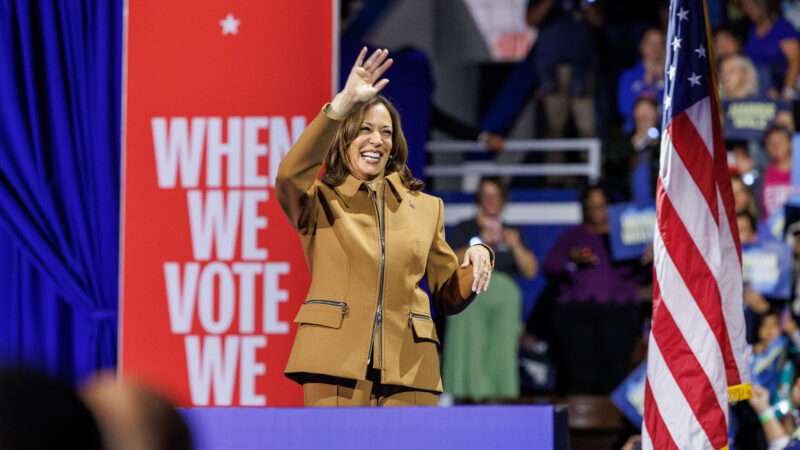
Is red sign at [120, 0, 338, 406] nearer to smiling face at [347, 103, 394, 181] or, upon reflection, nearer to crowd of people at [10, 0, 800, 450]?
smiling face at [347, 103, 394, 181]

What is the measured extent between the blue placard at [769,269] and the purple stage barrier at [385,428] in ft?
15.8

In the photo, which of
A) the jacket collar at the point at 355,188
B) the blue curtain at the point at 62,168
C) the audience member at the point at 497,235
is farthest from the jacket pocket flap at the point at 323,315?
the audience member at the point at 497,235

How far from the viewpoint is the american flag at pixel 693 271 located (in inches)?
159

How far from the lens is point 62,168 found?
518cm

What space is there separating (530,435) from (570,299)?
17.0 feet

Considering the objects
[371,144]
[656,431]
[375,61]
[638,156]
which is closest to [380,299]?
[371,144]

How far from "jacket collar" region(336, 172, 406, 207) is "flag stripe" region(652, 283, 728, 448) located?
3.31ft

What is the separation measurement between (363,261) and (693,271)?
1179mm

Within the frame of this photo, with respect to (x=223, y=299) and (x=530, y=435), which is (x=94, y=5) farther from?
(x=530, y=435)

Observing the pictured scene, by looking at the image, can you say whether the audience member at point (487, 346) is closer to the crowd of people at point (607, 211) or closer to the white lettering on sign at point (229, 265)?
the crowd of people at point (607, 211)

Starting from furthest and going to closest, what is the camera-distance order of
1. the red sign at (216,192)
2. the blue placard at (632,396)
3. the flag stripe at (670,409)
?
the blue placard at (632,396)
the red sign at (216,192)
the flag stripe at (670,409)

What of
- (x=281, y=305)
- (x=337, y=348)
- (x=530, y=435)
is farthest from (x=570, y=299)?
(x=530, y=435)

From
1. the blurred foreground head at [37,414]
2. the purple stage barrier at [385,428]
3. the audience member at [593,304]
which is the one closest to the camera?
the blurred foreground head at [37,414]

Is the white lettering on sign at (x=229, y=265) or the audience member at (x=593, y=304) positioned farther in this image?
the audience member at (x=593, y=304)
